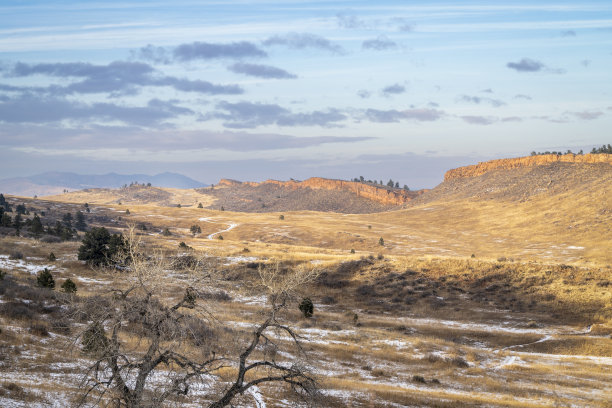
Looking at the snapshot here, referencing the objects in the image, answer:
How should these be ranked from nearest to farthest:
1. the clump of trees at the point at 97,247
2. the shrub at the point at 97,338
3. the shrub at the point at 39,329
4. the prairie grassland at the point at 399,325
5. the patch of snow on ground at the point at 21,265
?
the shrub at the point at 97,338 < the prairie grassland at the point at 399,325 < the shrub at the point at 39,329 < the patch of snow on ground at the point at 21,265 < the clump of trees at the point at 97,247

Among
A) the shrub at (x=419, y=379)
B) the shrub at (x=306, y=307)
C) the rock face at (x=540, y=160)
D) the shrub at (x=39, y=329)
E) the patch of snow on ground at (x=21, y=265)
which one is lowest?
the shrub at (x=419, y=379)

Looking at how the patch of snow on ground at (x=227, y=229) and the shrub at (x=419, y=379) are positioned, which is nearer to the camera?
the shrub at (x=419, y=379)

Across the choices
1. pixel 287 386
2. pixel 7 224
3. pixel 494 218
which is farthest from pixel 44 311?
pixel 494 218

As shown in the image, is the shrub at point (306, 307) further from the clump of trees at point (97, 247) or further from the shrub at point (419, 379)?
the clump of trees at point (97, 247)

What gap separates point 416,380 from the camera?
89.9ft

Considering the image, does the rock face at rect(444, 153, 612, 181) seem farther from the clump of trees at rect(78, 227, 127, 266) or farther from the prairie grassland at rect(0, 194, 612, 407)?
the clump of trees at rect(78, 227, 127, 266)

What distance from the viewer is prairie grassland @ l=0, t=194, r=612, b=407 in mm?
22328

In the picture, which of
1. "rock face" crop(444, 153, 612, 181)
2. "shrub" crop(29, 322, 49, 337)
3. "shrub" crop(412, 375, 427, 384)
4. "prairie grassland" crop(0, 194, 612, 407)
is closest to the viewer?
"prairie grassland" crop(0, 194, 612, 407)

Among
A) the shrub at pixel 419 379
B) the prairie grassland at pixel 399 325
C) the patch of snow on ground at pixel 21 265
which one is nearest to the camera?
the prairie grassland at pixel 399 325

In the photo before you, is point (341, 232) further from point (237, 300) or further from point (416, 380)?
point (416, 380)

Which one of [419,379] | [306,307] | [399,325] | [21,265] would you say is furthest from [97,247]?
[419,379]

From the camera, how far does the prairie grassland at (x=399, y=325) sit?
22328 mm

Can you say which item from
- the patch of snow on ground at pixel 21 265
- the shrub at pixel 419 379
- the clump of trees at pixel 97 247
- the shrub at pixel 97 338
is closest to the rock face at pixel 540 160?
the shrub at pixel 419 379

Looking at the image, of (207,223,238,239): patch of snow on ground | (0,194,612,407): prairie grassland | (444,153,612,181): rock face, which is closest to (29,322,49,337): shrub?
(0,194,612,407): prairie grassland
